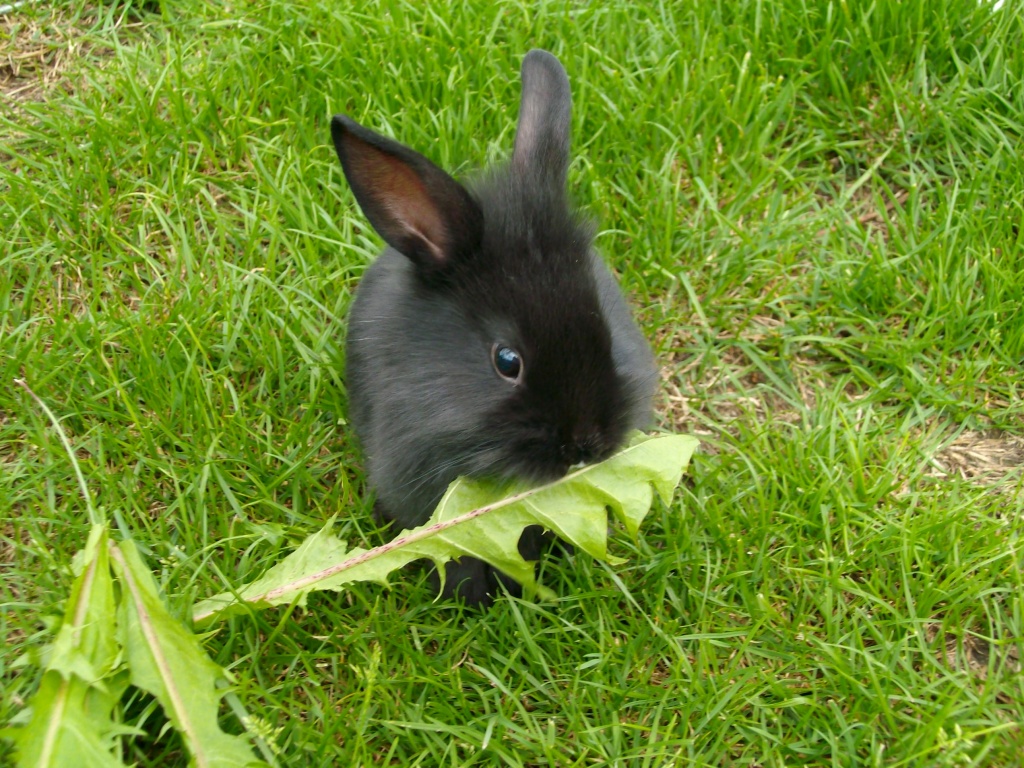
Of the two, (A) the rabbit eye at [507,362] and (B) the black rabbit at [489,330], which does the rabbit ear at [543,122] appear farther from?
(A) the rabbit eye at [507,362]

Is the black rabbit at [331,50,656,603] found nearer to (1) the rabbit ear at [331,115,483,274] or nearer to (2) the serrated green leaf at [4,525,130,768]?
(1) the rabbit ear at [331,115,483,274]

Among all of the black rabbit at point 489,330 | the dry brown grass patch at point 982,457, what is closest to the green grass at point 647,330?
the dry brown grass patch at point 982,457

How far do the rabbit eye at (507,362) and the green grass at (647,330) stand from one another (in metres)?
0.75

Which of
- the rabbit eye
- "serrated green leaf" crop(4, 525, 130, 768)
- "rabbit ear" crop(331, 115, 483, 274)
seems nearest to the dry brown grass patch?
the rabbit eye

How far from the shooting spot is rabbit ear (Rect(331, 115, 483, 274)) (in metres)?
3.07

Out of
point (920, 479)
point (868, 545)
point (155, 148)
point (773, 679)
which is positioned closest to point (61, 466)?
point (155, 148)

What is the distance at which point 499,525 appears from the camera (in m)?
3.23

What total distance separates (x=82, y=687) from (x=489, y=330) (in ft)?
4.61

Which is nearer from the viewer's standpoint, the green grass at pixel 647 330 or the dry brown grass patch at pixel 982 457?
the green grass at pixel 647 330

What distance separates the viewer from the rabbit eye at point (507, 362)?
3121 millimetres

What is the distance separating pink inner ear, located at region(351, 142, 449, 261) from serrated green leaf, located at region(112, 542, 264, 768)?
3.87 ft

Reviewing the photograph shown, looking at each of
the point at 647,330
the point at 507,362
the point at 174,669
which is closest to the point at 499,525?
the point at 507,362

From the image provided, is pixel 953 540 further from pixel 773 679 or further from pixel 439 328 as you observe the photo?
pixel 439 328

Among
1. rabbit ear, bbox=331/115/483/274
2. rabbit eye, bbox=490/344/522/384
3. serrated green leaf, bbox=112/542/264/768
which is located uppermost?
rabbit ear, bbox=331/115/483/274
